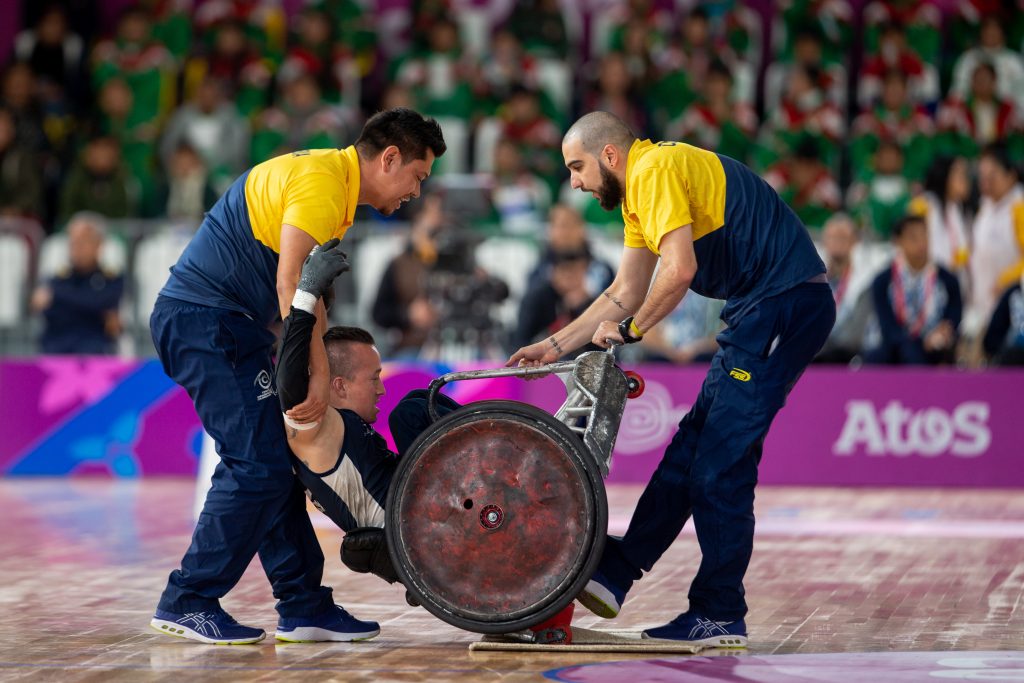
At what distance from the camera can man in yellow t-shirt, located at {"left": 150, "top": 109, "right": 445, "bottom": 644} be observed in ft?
20.0

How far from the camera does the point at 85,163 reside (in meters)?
16.0

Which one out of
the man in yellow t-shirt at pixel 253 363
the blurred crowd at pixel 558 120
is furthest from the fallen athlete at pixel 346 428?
the blurred crowd at pixel 558 120

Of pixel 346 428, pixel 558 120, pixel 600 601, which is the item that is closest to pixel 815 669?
pixel 600 601

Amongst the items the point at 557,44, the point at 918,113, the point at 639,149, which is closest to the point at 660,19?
the point at 557,44

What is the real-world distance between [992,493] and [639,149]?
23.1 feet

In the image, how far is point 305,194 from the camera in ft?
19.6

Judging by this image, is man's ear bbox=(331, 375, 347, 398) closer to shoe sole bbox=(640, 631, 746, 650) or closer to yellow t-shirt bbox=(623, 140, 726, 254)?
yellow t-shirt bbox=(623, 140, 726, 254)

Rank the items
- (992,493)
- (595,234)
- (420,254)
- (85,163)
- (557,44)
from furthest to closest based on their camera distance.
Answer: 1. (557,44)
2. (85,163)
3. (595,234)
4. (420,254)
5. (992,493)

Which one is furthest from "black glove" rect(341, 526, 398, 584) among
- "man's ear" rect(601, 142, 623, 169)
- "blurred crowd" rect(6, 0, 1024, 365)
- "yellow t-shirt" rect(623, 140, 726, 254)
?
"blurred crowd" rect(6, 0, 1024, 365)

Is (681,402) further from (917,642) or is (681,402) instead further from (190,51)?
(190,51)

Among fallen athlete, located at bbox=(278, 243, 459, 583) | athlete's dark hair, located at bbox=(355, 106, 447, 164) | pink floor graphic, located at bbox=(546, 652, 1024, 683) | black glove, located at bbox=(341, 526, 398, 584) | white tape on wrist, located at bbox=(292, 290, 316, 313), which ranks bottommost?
pink floor graphic, located at bbox=(546, 652, 1024, 683)

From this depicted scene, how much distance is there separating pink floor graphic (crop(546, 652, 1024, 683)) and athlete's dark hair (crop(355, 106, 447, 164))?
6.65ft

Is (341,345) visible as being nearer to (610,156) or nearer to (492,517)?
(492,517)

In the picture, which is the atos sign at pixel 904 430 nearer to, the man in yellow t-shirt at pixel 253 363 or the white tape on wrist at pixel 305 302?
the man in yellow t-shirt at pixel 253 363
